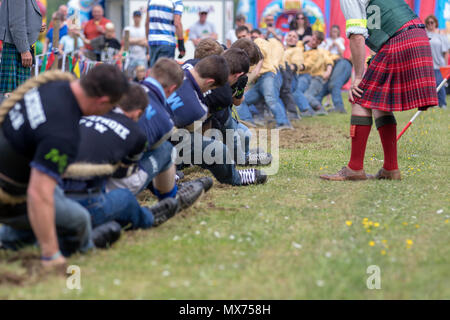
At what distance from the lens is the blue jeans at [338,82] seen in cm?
1295

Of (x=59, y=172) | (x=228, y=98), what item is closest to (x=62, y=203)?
(x=59, y=172)

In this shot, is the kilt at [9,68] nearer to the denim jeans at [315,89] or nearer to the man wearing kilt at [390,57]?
the man wearing kilt at [390,57]

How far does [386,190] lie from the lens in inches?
187

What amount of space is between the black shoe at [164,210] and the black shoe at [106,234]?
35 centimetres

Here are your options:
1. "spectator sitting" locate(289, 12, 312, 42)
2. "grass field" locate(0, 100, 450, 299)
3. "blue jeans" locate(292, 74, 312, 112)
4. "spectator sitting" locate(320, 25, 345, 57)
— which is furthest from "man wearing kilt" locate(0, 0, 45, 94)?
"spectator sitting" locate(320, 25, 345, 57)

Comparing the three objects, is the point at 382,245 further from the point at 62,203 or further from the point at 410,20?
the point at 410,20

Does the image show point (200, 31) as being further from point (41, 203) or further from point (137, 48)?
point (41, 203)

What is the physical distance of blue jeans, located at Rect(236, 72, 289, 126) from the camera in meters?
9.49

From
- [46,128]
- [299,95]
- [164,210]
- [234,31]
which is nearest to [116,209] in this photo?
[164,210]

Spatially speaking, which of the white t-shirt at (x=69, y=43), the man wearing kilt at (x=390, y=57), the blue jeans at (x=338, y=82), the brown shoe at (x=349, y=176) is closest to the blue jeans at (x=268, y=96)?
the blue jeans at (x=338, y=82)

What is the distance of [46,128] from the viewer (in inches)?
102

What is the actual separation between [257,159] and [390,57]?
186 cm

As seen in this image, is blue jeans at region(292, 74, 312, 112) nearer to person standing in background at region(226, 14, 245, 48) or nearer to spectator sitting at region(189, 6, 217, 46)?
person standing in background at region(226, 14, 245, 48)

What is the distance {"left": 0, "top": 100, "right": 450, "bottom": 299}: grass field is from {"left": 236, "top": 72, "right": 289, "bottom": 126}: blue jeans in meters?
4.48
